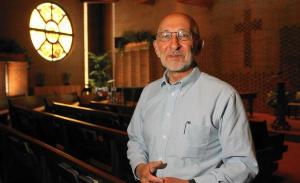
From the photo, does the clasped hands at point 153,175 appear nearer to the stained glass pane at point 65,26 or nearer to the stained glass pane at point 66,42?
the stained glass pane at point 66,42

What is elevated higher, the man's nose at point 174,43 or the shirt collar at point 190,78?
the man's nose at point 174,43

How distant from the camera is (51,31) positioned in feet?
45.5

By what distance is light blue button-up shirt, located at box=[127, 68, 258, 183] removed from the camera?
116cm

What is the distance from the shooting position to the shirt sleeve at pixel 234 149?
1.15m

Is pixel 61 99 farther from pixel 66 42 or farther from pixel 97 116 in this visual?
pixel 66 42

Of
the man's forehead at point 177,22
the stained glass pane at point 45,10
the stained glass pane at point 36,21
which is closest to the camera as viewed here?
the man's forehead at point 177,22

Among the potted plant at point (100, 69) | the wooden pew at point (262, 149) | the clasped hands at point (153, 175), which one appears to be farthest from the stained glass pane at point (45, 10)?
the clasped hands at point (153, 175)

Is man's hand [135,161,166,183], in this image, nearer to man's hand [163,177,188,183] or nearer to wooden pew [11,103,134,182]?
man's hand [163,177,188,183]

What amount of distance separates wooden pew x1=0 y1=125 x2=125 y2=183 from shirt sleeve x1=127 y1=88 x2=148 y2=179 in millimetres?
144

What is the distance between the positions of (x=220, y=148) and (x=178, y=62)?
→ 1.29ft

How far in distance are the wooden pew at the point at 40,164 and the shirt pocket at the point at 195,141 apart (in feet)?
1.39

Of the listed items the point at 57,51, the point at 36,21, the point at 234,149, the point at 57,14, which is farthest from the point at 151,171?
the point at 57,14

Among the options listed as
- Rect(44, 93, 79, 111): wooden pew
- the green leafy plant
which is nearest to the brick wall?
Rect(44, 93, 79, 111): wooden pew

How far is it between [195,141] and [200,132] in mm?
41
